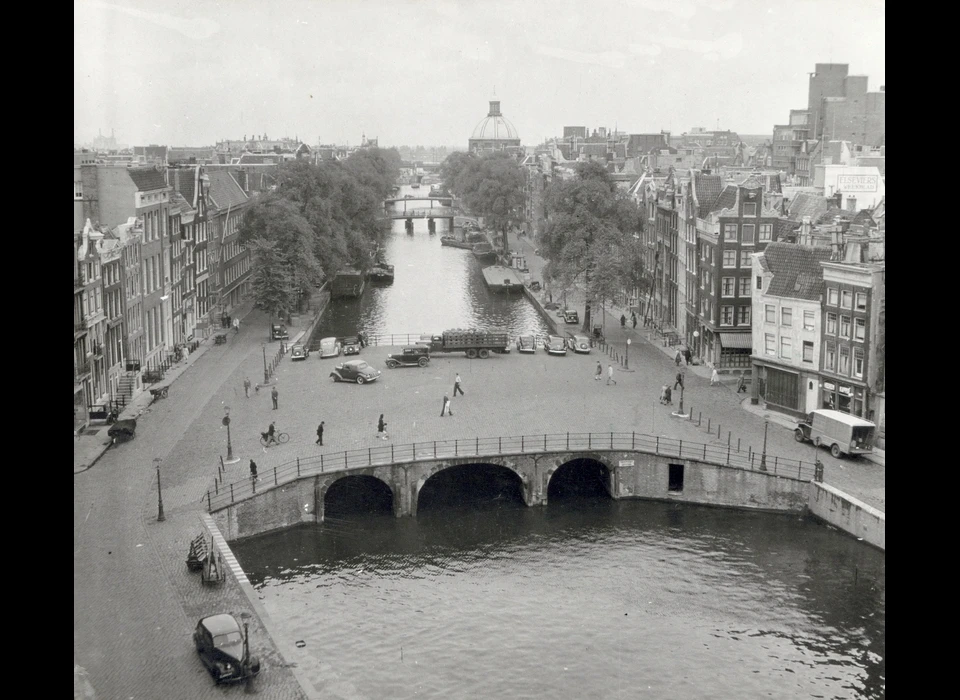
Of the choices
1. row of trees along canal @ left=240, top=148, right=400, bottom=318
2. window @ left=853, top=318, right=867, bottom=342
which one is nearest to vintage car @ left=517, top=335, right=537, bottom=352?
row of trees along canal @ left=240, top=148, right=400, bottom=318

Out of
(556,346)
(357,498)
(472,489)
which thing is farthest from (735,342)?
(357,498)

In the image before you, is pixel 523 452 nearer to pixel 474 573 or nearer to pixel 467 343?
pixel 474 573

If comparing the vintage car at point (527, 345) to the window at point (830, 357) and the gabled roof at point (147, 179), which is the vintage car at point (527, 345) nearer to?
the window at point (830, 357)

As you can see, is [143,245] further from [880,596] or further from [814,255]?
[880,596]

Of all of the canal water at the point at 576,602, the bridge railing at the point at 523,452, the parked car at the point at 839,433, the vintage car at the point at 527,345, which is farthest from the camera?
the vintage car at the point at 527,345

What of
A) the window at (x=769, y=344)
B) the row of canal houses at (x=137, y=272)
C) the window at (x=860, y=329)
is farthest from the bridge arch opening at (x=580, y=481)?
the row of canal houses at (x=137, y=272)
